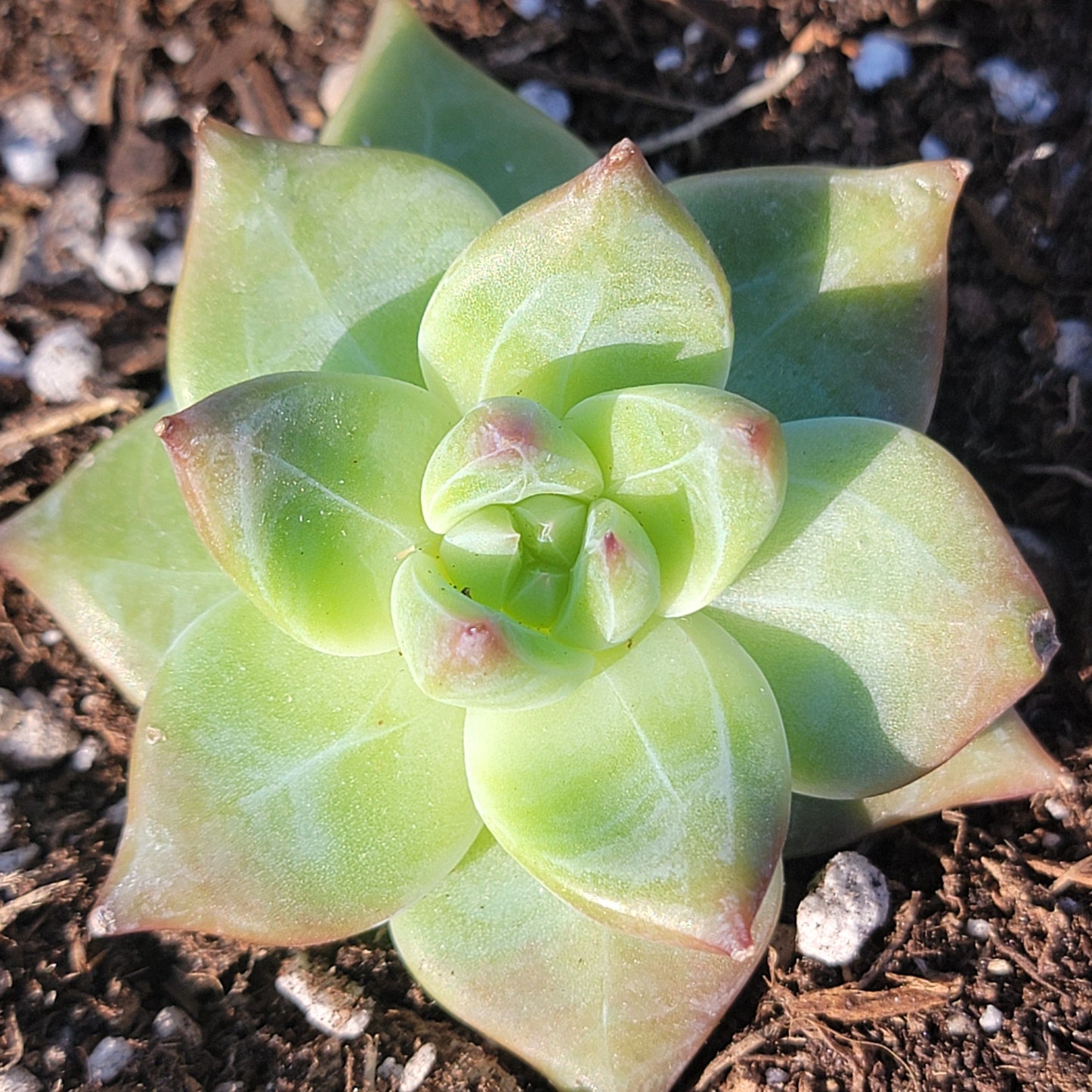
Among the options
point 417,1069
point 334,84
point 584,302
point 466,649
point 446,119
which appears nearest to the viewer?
point 466,649

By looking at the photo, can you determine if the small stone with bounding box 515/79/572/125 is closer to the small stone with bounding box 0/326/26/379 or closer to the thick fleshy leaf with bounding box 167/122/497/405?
the thick fleshy leaf with bounding box 167/122/497/405

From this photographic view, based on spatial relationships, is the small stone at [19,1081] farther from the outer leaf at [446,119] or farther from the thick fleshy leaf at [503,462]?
the outer leaf at [446,119]

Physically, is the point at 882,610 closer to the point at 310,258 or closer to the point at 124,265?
the point at 310,258

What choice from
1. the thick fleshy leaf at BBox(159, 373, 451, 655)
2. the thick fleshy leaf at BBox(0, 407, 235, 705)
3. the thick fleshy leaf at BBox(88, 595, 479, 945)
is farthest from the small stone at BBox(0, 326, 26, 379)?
the thick fleshy leaf at BBox(159, 373, 451, 655)

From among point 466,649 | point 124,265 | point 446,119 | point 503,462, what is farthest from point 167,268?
point 466,649

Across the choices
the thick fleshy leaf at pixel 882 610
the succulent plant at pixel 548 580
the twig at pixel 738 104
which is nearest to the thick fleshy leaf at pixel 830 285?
the succulent plant at pixel 548 580
